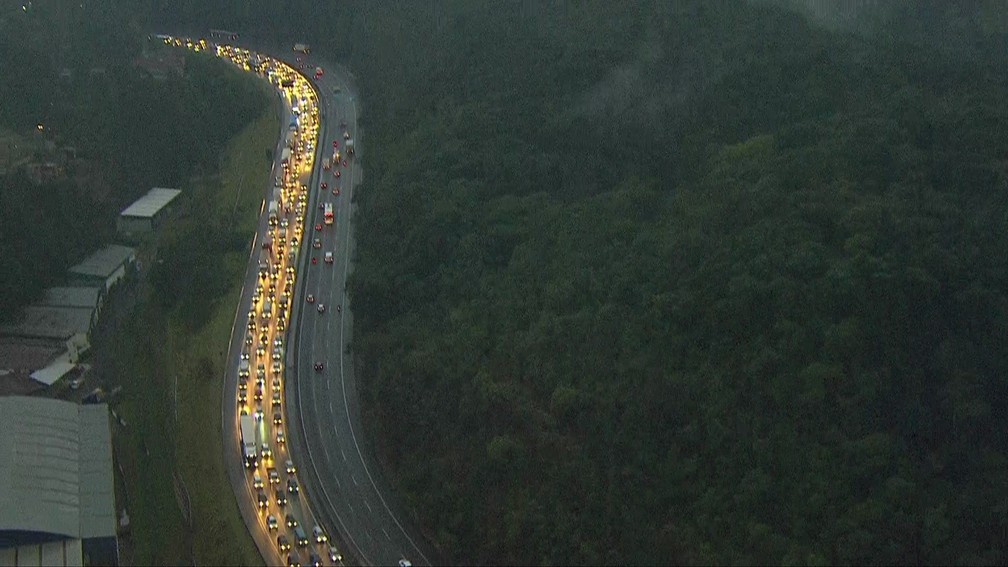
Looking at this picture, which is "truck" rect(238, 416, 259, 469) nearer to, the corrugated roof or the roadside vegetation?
the roadside vegetation

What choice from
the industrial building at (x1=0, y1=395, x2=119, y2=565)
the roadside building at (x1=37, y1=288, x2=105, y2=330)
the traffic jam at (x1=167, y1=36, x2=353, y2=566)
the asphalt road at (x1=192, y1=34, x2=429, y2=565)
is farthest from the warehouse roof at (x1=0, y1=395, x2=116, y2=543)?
Result: the roadside building at (x1=37, y1=288, x2=105, y2=330)

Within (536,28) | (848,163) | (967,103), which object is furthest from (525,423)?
(536,28)

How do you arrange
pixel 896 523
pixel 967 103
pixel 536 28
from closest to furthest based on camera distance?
pixel 896 523, pixel 967 103, pixel 536 28

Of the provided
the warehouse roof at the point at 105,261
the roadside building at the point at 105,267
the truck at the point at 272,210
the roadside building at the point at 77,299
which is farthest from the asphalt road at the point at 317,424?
the roadside building at the point at 77,299

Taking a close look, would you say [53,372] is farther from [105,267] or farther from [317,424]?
[317,424]

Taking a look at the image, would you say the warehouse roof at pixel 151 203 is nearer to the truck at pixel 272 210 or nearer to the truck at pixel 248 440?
the truck at pixel 272 210

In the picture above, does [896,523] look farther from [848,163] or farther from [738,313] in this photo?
[848,163]
